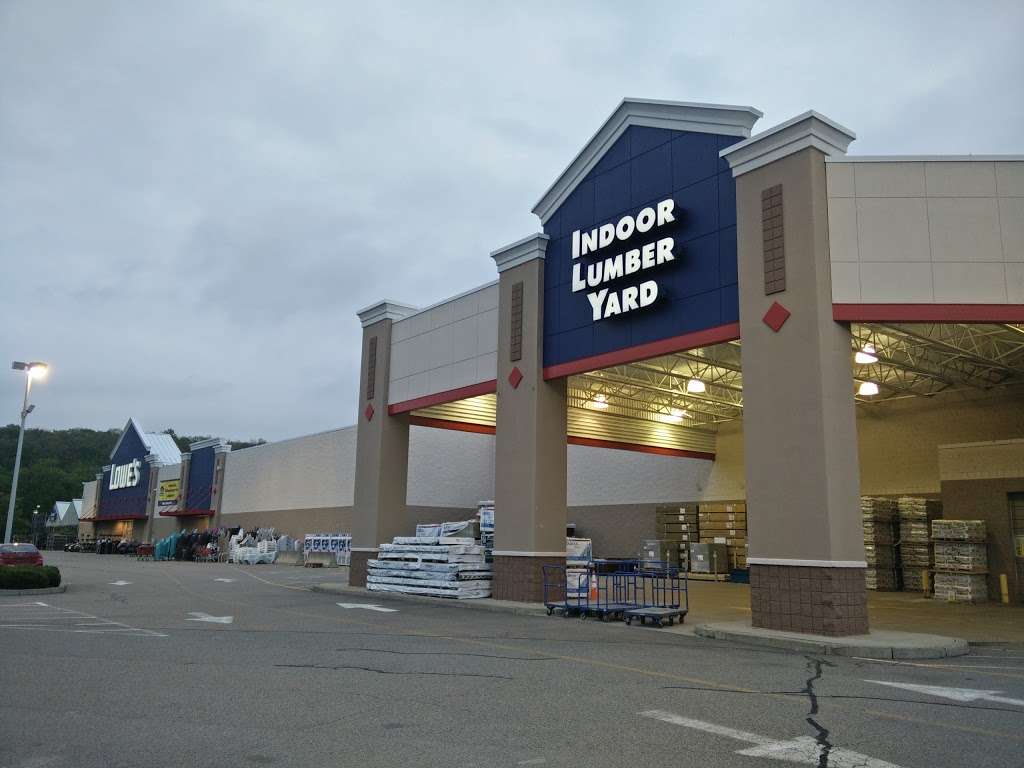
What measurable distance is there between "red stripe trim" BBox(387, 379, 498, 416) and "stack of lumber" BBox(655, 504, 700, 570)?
17469 millimetres

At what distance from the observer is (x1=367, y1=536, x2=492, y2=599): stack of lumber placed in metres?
22.8

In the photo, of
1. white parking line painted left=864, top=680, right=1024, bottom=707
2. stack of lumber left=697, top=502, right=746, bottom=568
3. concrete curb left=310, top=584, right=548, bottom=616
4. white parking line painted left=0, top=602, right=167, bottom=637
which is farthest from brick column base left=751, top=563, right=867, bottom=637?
stack of lumber left=697, top=502, right=746, bottom=568

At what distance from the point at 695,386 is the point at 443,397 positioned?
946 cm

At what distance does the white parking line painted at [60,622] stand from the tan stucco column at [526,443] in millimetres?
9306

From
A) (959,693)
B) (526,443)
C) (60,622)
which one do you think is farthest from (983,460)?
(60,622)

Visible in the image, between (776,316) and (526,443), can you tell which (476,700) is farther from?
(526,443)

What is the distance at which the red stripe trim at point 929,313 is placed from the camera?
15.3 meters

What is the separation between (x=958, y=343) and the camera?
75.7ft

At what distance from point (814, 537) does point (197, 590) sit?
2051 centimetres

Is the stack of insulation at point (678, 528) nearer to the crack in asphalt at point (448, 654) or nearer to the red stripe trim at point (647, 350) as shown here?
the red stripe trim at point (647, 350)

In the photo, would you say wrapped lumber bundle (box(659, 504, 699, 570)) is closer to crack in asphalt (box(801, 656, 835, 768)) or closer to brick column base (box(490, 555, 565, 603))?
brick column base (box(490, 555, 565, 603))

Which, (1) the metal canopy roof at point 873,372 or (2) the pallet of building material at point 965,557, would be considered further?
(2) the pallet of building material at point 965,557

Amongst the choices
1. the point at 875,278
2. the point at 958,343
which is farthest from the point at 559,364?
the point at 958,343

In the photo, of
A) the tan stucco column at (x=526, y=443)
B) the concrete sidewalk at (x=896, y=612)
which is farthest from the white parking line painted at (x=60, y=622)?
the tan stucco column at (x=526, y=443)
